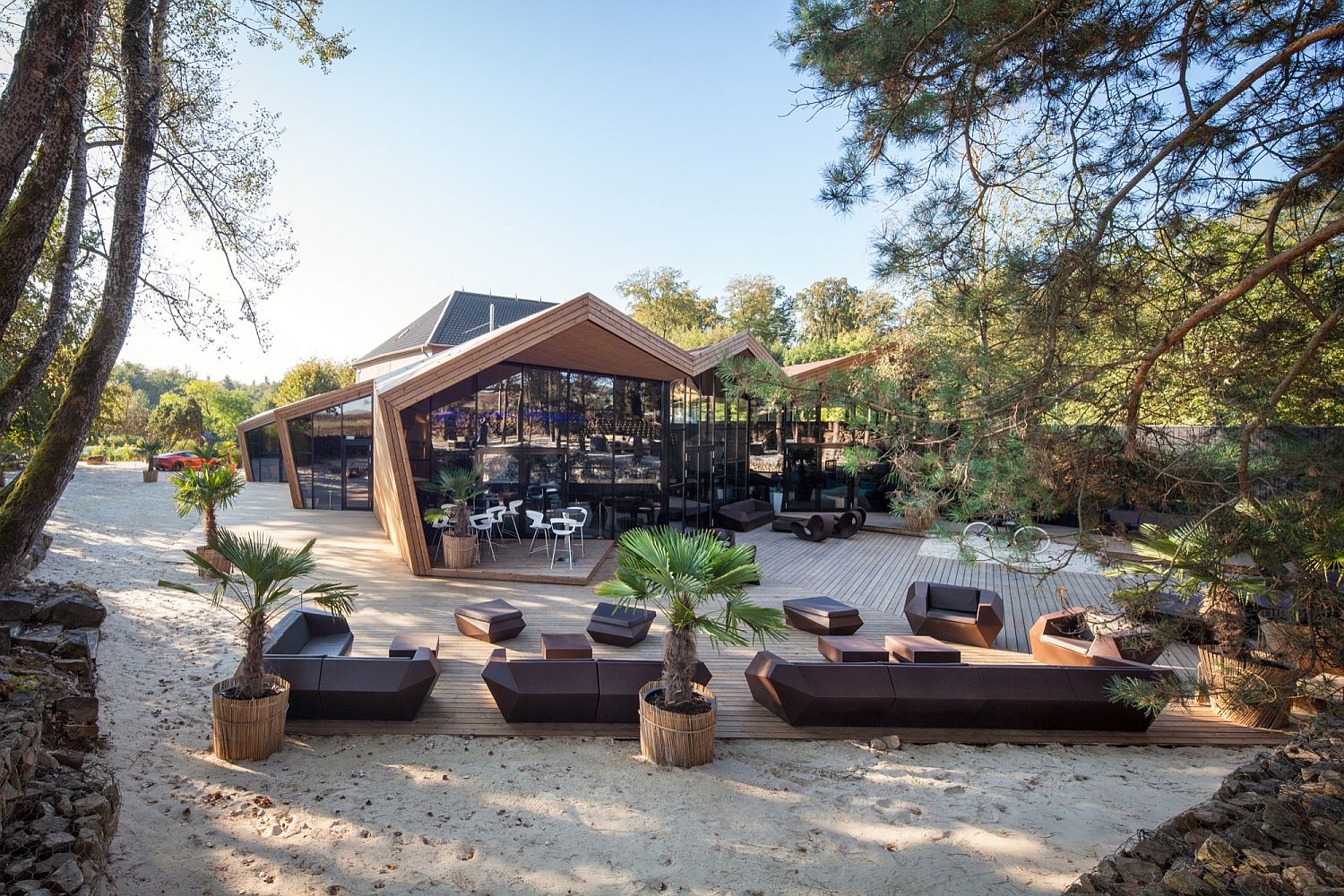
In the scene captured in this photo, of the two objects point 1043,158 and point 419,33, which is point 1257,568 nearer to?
point 1043,158

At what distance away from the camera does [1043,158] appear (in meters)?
4.44

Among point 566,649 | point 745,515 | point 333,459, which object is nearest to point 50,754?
point 566,649

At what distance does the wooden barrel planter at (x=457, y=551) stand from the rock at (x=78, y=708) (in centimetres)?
599

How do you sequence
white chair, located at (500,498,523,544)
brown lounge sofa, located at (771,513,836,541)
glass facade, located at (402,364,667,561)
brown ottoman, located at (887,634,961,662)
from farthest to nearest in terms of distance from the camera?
brown lounge sofa, located at (771,513,836,541)
white chair, located at (500,498,523,544)
glass facade, located at (402,364,667,561)
brown ottoman, located at (887,634,961,662)

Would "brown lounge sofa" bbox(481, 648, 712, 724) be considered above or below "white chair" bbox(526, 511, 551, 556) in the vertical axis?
below

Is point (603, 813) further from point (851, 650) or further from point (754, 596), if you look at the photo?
point (754, 596)

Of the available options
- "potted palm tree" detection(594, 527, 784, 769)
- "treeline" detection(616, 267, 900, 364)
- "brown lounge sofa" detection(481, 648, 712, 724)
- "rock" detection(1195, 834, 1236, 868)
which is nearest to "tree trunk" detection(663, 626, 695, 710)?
"potted palm tree" detection(594, 527, 784, 769)

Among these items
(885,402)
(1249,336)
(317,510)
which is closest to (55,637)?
(885,402)

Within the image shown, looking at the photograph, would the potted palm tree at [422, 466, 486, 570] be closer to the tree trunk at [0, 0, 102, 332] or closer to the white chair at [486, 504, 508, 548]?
the white chair at [486, 504, 508, 548]

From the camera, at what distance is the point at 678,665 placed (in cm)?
524

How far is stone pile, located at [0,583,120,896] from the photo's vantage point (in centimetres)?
291

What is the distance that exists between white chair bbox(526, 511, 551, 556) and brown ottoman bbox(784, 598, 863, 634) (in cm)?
471

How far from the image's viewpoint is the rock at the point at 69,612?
597 centimetres

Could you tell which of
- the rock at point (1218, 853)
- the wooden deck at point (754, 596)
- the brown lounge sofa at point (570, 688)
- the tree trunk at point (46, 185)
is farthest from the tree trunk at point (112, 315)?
the rock at point (1218, 853)
